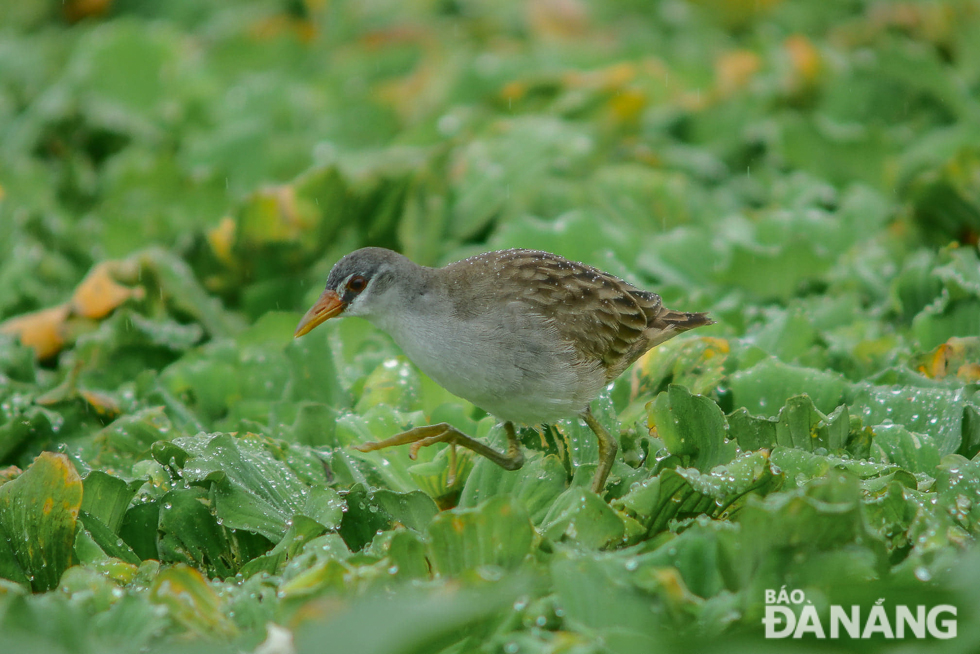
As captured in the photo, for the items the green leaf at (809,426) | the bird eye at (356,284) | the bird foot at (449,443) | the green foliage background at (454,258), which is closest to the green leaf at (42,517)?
the green foliage background at (454,258)

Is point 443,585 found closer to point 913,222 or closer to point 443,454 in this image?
point 443,454

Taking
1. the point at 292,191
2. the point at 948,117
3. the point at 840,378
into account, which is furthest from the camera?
the point at 948,117

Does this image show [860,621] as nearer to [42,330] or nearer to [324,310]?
[324,310]

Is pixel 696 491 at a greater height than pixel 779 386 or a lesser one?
greater

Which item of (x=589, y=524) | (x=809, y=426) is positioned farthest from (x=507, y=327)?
(x=809, y=426)

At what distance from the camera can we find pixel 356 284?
2.87 meters

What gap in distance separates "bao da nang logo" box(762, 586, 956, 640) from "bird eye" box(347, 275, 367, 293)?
1433 millimetres

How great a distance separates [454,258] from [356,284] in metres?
1.23

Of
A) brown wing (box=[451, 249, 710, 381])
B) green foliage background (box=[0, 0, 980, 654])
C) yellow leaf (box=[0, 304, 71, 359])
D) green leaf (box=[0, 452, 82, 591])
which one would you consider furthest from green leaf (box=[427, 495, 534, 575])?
yellow leaf (box=[0, 304, 71, 359])

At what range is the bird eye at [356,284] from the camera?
2.86m

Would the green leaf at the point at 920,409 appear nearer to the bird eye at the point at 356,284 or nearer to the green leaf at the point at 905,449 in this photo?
the green leaf at the point at 905,449

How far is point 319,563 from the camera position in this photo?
6.94 ft

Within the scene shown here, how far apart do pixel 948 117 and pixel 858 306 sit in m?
1.65

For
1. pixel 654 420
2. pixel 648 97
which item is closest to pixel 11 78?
pixel 648 97
